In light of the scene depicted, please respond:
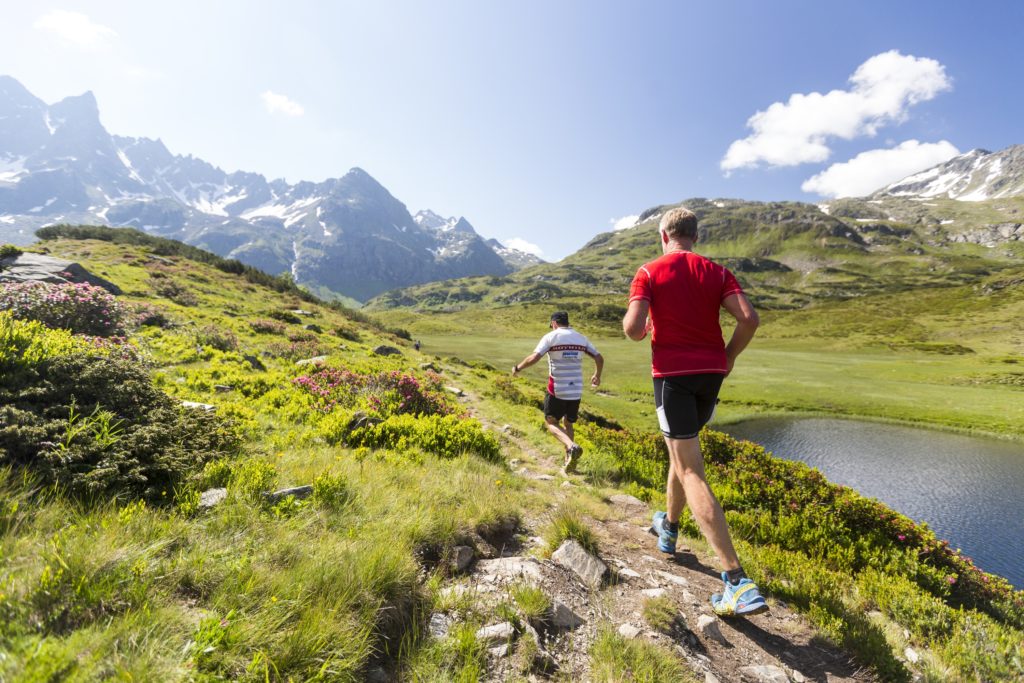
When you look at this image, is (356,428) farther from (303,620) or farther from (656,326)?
(656,326)

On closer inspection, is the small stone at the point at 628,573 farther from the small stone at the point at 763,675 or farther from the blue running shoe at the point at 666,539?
the small stone at the point at 763,675

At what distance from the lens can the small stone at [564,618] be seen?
137 inches

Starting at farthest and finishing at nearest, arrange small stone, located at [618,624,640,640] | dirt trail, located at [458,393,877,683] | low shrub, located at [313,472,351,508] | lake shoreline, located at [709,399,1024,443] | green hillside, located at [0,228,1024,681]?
lake shoreline, located at [709,399,1024,443] → low shrub, located at [313,472,351,508] → small stone, located at [618,624,640,640] → dirt trail, located at [458,393,877,683] → green hillside, located at [0,228,1024,681]

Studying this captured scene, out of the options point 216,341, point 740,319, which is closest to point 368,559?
point 740,319

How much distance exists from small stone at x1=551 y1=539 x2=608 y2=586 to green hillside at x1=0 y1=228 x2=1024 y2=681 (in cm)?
14

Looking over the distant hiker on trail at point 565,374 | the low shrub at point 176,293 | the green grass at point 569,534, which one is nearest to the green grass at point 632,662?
the green grass at point 569,534

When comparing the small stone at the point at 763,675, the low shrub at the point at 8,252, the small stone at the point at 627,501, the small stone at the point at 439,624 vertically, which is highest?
the low shrub at the point at 8,252

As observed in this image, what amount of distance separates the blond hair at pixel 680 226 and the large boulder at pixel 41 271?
27100 millimetres

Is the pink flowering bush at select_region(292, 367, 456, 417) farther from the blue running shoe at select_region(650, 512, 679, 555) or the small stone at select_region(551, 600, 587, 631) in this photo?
the small stone at select_region(551, 600, 587, 631)

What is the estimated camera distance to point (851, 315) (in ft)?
413

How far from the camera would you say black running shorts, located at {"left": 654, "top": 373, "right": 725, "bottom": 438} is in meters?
4.37

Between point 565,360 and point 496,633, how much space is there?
231 inches

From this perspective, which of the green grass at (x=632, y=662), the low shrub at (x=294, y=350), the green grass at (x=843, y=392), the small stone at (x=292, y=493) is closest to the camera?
the green grass at (x=632, y=662)

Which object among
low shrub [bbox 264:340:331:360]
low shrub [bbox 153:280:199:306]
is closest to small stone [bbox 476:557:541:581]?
low shrub [bbox 264:340:331:360]
